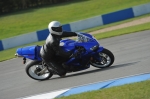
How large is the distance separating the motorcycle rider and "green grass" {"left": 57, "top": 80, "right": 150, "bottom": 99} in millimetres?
2595

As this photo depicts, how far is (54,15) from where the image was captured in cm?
3584

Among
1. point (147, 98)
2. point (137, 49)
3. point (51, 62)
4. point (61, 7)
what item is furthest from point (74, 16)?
point (147, 98)

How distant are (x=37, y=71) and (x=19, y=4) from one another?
34727 millimetres

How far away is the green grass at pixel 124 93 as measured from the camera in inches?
260

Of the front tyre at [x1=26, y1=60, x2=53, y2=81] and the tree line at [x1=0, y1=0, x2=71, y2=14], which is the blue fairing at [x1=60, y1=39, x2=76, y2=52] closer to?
the front tyre at [x1=26, y1=60, x2=53, y2=81]

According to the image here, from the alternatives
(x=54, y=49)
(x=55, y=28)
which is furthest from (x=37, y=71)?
(x=55, y=28)

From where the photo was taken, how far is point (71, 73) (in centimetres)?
1112

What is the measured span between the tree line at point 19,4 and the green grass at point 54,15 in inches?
165

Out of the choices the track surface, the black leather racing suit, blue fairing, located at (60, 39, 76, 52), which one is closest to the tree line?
the track surface

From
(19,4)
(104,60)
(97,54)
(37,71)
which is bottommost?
(19,4)

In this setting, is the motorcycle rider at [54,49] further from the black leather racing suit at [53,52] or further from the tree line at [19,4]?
the tree line at [19,4]

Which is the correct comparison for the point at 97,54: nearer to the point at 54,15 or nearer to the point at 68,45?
the point at 68,45

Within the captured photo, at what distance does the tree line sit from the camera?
43338 mm

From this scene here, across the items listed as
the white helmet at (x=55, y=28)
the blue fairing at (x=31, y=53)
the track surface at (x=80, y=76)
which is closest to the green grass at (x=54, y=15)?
the track surface at (x=80, y=76)
